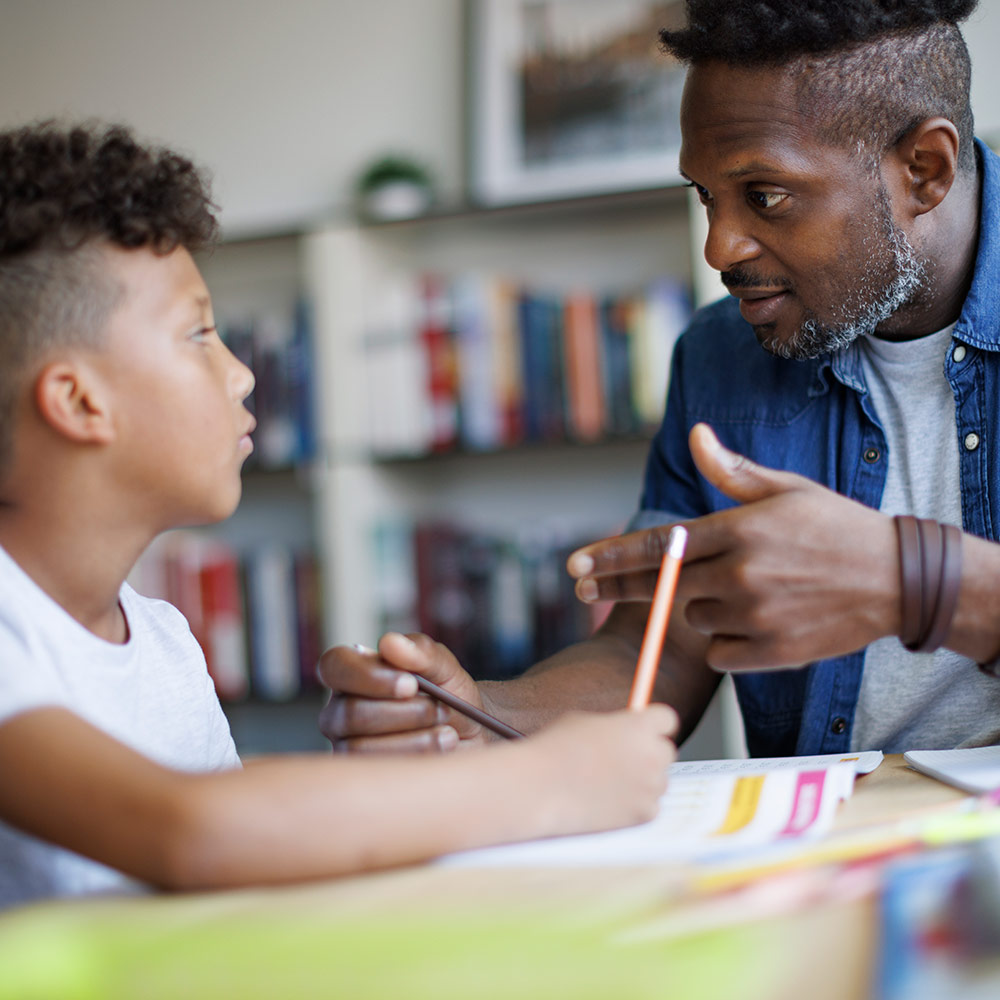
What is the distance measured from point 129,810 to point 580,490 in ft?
6.71

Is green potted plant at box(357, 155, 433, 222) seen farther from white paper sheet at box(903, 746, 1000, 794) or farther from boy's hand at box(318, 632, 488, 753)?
white paper sheet at box(903, 746, 1000, 794)

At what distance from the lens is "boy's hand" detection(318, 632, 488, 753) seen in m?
0.82

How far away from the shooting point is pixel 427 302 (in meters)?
2.40

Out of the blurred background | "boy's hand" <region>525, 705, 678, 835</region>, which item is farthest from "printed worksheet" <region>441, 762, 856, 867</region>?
the blurred background

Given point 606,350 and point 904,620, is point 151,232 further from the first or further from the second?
point 606,350

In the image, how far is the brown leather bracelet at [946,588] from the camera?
763 mm

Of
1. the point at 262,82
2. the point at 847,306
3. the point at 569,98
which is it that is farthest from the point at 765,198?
the point at 262,82

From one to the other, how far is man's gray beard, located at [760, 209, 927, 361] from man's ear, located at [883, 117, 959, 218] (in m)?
0.03

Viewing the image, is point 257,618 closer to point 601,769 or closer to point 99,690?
point 99,690

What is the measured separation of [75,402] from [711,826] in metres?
0.52

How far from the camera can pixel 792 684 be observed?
1238mm

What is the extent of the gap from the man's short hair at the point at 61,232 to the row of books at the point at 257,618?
5.59 feet

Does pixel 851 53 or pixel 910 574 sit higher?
pixel 851 53

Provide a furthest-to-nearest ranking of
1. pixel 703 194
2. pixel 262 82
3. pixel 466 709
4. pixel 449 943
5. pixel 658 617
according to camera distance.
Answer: pixel 262 82 < pixel 703 194 < pixel 466 709 < pixel 658 617 < pixel 449 943
